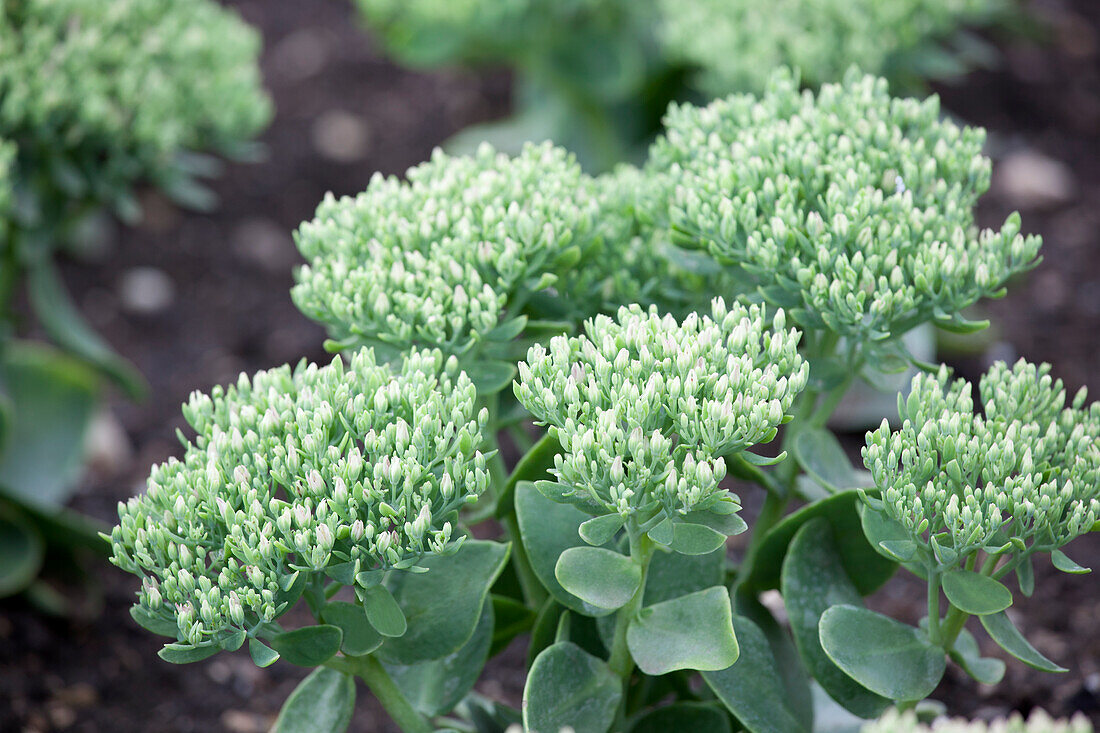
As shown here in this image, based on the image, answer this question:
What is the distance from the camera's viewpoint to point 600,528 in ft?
4.87

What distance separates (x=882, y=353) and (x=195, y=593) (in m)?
1.04

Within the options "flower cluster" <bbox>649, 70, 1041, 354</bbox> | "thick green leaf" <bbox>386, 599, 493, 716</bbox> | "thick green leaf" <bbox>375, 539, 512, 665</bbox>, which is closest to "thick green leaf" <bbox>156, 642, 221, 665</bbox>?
"thick green leaf" <bbox>375, 539, 512, 665</bbox>

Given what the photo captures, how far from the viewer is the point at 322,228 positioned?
1869 mm

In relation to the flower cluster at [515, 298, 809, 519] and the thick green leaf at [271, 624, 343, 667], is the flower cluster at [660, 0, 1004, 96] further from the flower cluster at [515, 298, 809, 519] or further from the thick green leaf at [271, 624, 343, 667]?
the thick green leaf at [271, 624, 343, 667]

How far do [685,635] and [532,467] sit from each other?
361mm

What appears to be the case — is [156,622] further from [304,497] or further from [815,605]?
[815,605]

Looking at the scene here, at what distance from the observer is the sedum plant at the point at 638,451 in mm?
1485

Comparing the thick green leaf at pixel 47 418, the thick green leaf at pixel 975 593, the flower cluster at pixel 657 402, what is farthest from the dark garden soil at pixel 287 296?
the flower cluster at pixel 657 402

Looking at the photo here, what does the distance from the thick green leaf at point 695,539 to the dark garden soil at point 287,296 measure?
3.62 feet

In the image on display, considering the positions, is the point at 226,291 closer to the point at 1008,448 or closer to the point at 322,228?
the point at 322,228

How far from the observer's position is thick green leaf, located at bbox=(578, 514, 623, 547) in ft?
4.84

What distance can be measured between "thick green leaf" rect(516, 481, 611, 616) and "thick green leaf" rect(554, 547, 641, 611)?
10cm

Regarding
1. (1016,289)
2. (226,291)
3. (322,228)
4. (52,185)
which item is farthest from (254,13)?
(322,228)

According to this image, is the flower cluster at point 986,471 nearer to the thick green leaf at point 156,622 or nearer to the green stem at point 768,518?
the green stem at point 768,518
